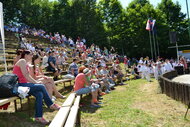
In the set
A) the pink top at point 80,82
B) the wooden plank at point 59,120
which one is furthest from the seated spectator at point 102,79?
the wooden plank at point 59,120

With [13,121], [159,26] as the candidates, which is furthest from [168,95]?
[159,26]

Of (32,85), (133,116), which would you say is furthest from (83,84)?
(32,85)

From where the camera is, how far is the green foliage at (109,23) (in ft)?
142

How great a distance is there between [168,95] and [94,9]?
39558 mm

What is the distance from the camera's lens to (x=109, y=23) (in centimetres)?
4906

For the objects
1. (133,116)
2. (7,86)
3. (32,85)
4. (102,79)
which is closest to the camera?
(7,86)

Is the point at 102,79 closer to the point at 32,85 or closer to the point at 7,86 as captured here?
the point at 32,85

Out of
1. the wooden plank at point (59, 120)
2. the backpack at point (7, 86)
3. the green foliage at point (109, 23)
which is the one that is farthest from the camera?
the green foliage at point (109, 23)

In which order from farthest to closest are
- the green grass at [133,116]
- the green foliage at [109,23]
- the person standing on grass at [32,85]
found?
the green foliage at [109,23] < the green grass at [133,116] < the person standing on grass at [32,85]

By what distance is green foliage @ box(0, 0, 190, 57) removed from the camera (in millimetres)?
43219

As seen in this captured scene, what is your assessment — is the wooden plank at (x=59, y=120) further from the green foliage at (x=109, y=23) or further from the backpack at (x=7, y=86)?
the green foliage at (x=109, y=23)

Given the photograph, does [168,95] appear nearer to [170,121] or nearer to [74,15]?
[170,121]

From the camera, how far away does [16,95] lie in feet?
14.6

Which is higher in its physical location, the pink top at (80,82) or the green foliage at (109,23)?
the green foliage at (109,23)
